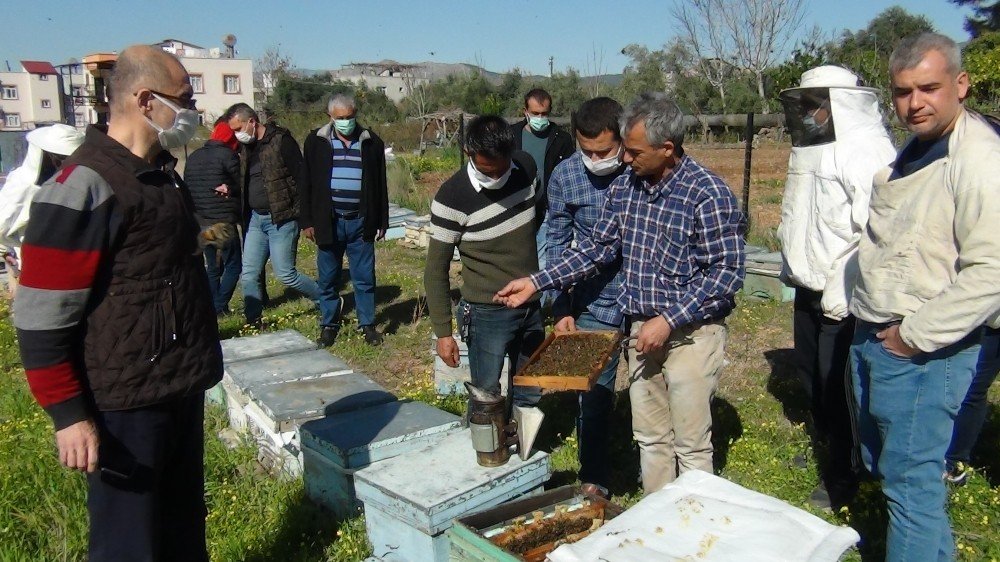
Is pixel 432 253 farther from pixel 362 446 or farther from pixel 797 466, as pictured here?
pixel 797 466

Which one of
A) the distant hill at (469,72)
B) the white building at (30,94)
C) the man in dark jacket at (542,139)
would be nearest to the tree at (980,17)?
the distant hill at (469,72)

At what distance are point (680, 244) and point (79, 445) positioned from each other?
7.85ft

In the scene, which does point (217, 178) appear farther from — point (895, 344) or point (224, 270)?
point (895, 344)

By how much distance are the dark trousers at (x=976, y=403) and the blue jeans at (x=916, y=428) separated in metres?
0.73

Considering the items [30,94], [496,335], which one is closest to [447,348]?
[496,335]

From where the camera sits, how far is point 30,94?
237 feet

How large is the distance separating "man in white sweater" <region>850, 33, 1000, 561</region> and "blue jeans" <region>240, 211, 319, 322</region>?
5.48 metres

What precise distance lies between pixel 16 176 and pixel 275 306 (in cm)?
355

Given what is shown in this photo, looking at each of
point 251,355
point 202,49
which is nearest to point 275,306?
point 251,355

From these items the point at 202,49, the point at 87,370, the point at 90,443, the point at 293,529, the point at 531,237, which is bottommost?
the point at 293,529

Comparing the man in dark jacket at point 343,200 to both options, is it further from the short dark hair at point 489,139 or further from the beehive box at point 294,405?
the short dark hair at point 489,139

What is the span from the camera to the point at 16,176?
17.4 ft

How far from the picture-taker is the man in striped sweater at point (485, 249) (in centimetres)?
411

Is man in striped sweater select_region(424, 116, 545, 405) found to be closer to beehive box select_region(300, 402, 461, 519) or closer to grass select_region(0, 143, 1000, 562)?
beehive box select_region(300, 402, 461, 519)
